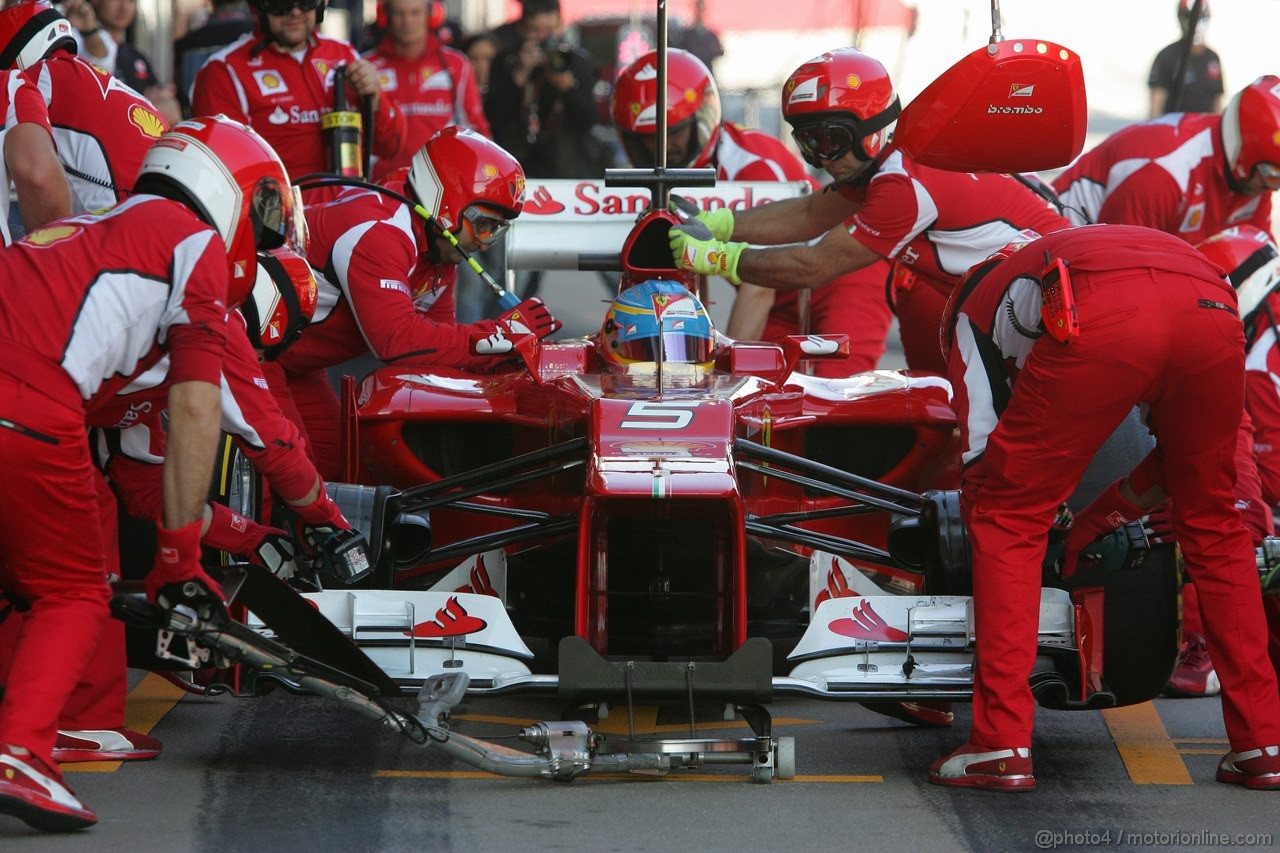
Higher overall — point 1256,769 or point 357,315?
point 357,315

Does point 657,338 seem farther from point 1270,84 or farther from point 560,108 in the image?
point 560,108

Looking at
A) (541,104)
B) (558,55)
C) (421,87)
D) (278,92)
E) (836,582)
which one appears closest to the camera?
(836,582)

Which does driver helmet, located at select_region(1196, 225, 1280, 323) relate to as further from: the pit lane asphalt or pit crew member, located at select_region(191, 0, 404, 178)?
pit crew member, located at select_region(191, 0, 404, 178)

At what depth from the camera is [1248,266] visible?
610 centimetres

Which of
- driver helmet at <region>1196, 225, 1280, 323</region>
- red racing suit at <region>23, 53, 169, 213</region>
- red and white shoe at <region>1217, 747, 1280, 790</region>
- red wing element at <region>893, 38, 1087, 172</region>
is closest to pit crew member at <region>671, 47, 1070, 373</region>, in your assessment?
driver helmet at <region>1196, 225, 1280, 323</region>

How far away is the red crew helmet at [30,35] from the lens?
6.25 m

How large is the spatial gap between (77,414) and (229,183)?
2.27 ft

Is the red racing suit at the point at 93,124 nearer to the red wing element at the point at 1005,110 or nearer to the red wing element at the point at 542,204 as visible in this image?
the red wing element at the point at 542,204

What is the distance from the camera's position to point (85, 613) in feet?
13.4

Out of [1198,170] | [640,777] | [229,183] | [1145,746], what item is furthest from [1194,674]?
[229,183]

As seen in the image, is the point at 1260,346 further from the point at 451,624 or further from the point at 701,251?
the point at 451,624

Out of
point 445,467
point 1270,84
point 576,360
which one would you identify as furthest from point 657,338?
point 1270,84

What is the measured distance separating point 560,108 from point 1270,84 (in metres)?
5.12

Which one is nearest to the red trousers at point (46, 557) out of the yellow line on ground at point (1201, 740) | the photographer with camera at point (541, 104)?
the yellow line on ground at point (1201, 740)
